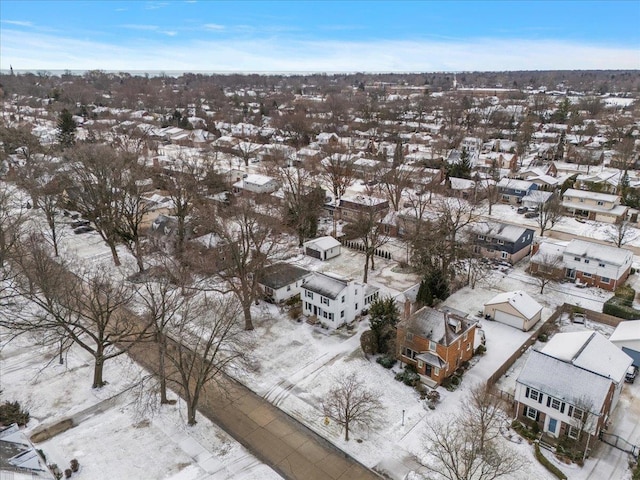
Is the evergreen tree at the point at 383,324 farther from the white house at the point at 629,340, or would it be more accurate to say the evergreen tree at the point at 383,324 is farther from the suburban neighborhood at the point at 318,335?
the white house at the point at 629,340

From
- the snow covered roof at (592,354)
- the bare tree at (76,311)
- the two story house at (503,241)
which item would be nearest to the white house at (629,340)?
the snow covered roof at (592,354)

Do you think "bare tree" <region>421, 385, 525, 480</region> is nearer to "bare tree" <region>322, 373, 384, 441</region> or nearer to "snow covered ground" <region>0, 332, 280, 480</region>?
"bare tree" <region>322, 373, 384, 441</region>

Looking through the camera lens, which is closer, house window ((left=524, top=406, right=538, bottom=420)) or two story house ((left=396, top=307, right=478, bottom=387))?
house window ((left=524, top=406, right=538, bottom=420))

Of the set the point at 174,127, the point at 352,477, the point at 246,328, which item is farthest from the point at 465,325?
the point at 174,127

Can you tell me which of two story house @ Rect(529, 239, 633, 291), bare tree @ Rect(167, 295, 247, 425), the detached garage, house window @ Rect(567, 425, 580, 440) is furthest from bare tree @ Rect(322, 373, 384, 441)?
two story house @ Rect(529, 239, 633, 291)

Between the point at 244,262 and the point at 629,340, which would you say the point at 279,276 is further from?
the point at 629,340
